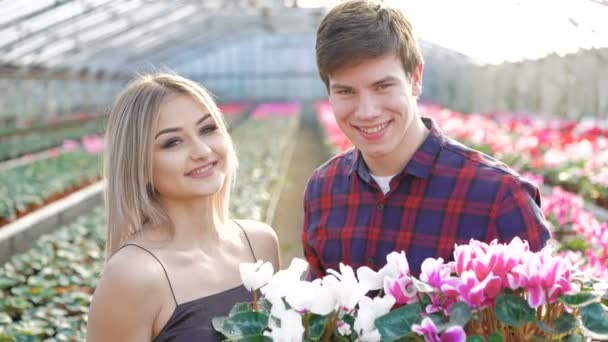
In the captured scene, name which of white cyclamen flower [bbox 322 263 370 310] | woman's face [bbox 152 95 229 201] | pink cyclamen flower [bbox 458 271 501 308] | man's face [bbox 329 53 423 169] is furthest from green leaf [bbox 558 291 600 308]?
woman's face [bbox 152 95 229 201]

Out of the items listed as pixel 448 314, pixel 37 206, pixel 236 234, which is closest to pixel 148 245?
pixel 236 234

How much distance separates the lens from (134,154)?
82.0 inches

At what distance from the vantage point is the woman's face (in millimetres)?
2094

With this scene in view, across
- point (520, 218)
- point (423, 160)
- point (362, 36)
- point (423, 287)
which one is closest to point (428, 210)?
point (423, 160)

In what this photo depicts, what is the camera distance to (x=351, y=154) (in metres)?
2.32

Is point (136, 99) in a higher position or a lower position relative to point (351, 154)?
higher

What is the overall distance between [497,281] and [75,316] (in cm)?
290

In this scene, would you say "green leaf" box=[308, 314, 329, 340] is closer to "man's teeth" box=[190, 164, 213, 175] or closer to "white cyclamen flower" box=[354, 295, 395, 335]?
"white cyclamen flower" box=[354, 295, 395, 335]

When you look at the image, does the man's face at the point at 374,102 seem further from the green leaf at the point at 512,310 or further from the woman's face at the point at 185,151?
the green leaf at the point at 512,310

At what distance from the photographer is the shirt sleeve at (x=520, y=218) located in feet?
6.04

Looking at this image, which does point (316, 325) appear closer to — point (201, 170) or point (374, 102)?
point (374, 102)

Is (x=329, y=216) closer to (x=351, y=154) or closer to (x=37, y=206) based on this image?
(x=351, y=154)

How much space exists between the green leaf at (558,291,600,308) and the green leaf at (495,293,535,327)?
6 cm

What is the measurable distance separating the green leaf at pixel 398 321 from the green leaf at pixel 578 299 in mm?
246
